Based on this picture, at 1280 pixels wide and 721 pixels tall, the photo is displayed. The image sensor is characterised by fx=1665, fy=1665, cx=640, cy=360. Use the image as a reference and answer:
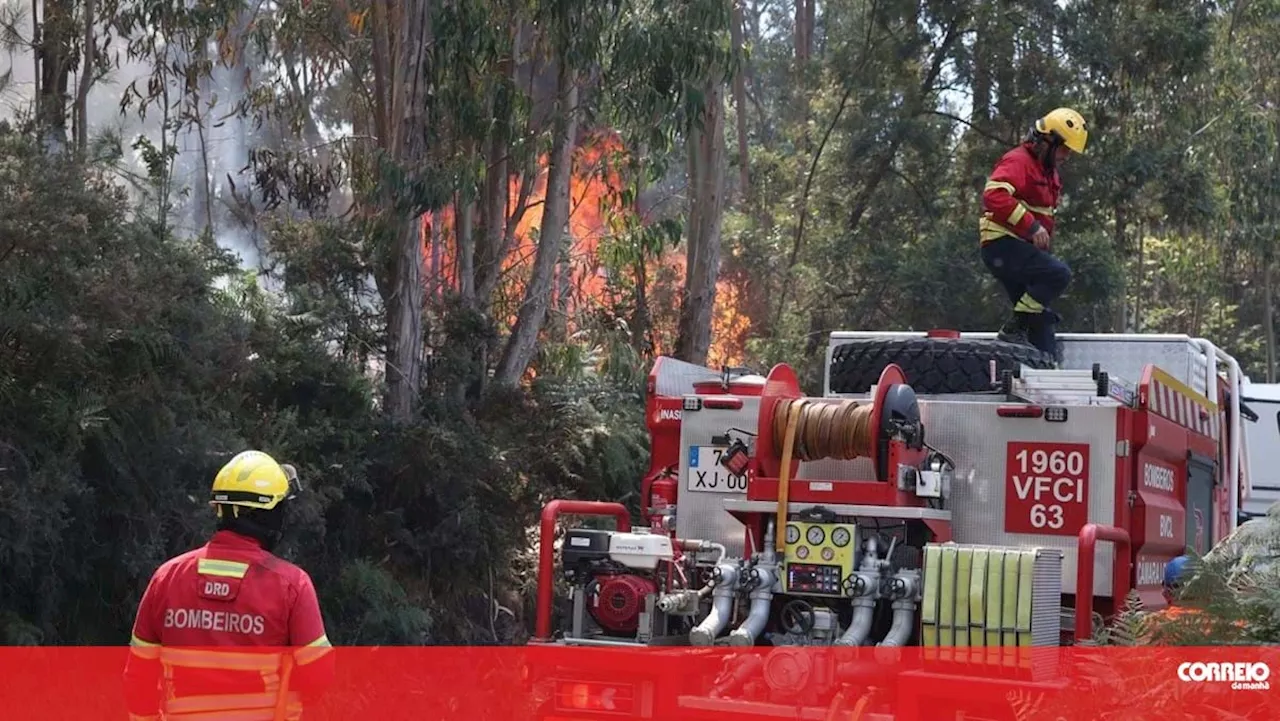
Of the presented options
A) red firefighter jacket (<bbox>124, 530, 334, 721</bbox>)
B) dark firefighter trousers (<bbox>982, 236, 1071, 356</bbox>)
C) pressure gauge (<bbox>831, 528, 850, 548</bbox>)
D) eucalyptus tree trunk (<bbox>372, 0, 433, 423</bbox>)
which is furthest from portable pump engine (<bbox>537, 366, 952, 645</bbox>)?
eucalyptus tree trunk (<bbox>372, 0, 433, 423</bbox>)

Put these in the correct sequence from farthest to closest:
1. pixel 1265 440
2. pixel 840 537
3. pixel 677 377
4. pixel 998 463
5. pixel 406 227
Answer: pixel 1265 440 → pixel 406 227 → pixel 677 377 → pixel 998 463 → pixel 840 537

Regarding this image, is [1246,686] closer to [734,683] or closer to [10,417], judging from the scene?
[734,683]

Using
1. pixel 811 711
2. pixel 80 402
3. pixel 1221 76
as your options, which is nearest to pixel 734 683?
pixel 811 711

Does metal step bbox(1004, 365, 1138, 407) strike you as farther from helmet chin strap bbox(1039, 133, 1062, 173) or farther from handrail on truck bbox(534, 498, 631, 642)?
handrail on truck bbox(534, 498, 631, 642)

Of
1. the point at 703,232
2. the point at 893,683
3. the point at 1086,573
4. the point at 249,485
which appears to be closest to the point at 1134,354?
the point at 1086,573

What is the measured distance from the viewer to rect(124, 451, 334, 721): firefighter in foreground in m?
5.05

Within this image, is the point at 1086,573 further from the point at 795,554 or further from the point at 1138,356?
the point at 1138,356

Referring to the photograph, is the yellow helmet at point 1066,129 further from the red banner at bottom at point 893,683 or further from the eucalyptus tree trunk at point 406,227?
the eucalyptus tree trunk at point 406,227

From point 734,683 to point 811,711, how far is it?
401mm

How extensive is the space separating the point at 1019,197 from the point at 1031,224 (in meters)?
0.18

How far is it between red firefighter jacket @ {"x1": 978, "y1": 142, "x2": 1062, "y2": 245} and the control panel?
9.74 feet

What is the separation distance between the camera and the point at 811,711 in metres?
7.14

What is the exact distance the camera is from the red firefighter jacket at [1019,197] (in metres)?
9.77

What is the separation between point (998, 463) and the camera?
7.85 m
